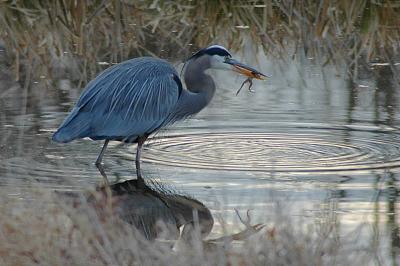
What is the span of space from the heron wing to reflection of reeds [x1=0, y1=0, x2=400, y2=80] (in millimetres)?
1883

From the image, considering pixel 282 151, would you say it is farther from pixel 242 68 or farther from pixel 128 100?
pixel 128 100

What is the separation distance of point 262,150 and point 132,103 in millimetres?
824

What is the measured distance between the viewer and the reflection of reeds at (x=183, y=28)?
32.3 ft

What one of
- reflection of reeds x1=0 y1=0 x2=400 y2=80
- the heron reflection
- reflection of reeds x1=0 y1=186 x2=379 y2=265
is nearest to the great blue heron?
the heron reflection

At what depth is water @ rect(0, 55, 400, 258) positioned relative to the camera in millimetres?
5918

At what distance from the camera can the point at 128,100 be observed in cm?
709

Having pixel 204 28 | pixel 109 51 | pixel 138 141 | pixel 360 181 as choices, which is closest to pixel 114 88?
pixel 138 141

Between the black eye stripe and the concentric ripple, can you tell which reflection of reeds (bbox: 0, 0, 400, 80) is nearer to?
the black eye stripe

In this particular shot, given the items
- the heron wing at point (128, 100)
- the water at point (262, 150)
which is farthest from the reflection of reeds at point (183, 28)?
the heron wing at point (128, 100)

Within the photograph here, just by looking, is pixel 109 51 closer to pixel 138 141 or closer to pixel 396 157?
pixel 138 141

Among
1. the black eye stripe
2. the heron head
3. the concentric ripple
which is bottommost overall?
the concentric ripple

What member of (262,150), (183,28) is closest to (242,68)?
(262,150)

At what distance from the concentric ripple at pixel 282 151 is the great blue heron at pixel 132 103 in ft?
0.59

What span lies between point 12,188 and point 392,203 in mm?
1928
